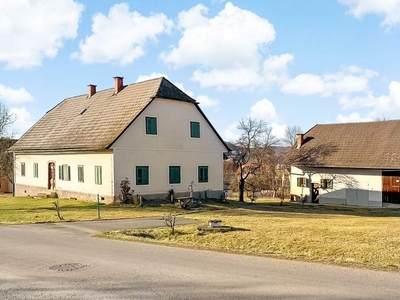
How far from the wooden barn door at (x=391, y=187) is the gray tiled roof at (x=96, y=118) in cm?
1807

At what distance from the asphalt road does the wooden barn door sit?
28.3 metres

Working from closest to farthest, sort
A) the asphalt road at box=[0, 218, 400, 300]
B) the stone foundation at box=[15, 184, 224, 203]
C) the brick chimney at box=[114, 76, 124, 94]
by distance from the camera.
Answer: the asphalt road at box=[0, 218, 400, 300] → the stone foundation at box=[15, 184, 224, 203] → the brick chimney at box=[114, 76, 124, 94]

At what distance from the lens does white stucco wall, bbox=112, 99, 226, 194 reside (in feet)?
88.9

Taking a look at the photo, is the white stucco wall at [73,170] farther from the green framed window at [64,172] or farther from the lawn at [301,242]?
the lawn at [301,242]

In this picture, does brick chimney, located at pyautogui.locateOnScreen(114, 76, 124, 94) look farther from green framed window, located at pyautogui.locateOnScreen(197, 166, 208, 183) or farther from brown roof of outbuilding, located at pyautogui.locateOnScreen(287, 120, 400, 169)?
brown roof of outbuilding, located at pyautogui.locateOnScreen(287, 120, 400, 169)

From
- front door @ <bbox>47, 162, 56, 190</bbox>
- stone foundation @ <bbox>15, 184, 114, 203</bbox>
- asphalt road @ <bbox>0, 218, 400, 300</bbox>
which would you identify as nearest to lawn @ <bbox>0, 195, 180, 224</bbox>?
stone foundation @ <bbox>15, 184, 114, 203</bbox>

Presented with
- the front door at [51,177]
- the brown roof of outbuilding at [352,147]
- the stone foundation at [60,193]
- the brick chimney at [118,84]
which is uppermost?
the brick chimney at [118,84]

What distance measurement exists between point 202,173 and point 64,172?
1032cm

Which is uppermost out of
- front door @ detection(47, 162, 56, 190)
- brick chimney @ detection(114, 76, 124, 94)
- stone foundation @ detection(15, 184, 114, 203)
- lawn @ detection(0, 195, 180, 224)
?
brick chimney @ detection(114, 76, 124, 94)

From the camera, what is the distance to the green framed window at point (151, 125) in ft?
92.2

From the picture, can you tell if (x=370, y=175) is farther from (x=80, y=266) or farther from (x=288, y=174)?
(x=80, y=266)

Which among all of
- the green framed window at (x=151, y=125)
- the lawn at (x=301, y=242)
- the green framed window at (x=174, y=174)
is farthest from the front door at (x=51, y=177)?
the lawn at (x=301, y=242)

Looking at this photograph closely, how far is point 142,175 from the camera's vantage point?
2761 cm

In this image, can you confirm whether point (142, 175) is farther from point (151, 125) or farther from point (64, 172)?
point (64, 172)
